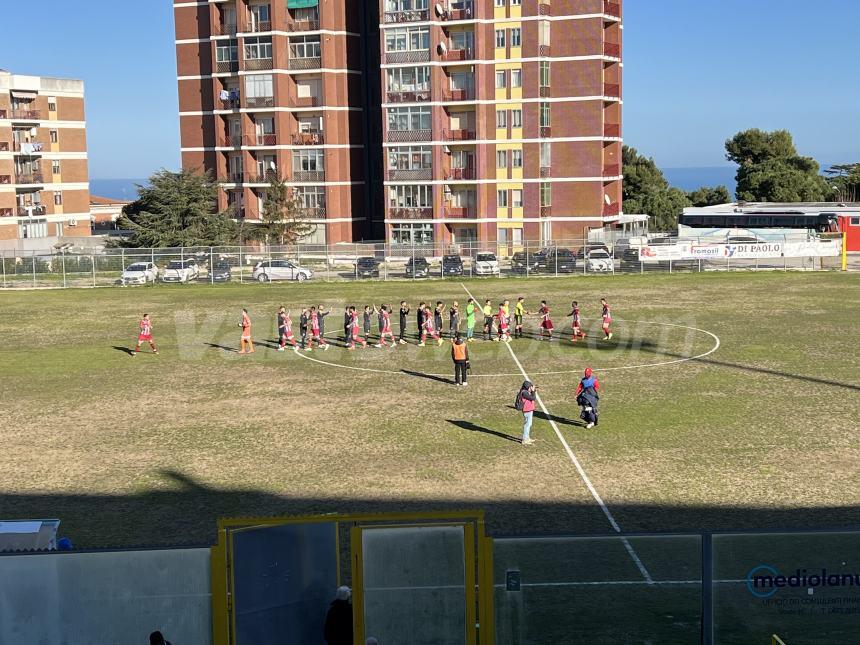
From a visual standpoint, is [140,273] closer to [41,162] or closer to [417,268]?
[417,268]

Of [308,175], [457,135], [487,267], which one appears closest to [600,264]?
[487,267]

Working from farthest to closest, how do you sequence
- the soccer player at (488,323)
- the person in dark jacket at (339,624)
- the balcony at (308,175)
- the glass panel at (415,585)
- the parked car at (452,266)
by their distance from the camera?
the balcony at (308,175) → the parked car at (452,266) → the soccer player at (488,323) → the person in dark jacket at (339,624) → the glass panel at (415,585)

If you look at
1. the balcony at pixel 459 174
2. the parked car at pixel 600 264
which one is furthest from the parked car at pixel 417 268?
the balcony at pixel 459 174

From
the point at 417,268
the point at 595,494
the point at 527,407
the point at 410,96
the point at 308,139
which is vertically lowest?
the point at 595,494

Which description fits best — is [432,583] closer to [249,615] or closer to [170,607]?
[249,615]

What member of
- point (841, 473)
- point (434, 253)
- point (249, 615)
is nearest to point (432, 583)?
point (249, 615)

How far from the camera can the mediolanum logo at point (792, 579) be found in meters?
10.0

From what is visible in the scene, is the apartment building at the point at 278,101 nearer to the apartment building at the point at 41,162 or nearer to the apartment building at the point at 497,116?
the apartment building at the point at 497,116

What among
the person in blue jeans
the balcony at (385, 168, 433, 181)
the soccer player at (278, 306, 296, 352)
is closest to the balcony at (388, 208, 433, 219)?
the balcony at (385, 168, 433, 181)

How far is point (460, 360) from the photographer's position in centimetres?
2692

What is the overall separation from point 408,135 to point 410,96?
286 centimetres

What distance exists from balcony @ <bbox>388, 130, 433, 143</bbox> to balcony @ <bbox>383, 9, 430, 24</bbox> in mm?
8044

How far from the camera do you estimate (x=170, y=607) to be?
33.1 ft

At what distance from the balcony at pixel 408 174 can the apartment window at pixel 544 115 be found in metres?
8.94
